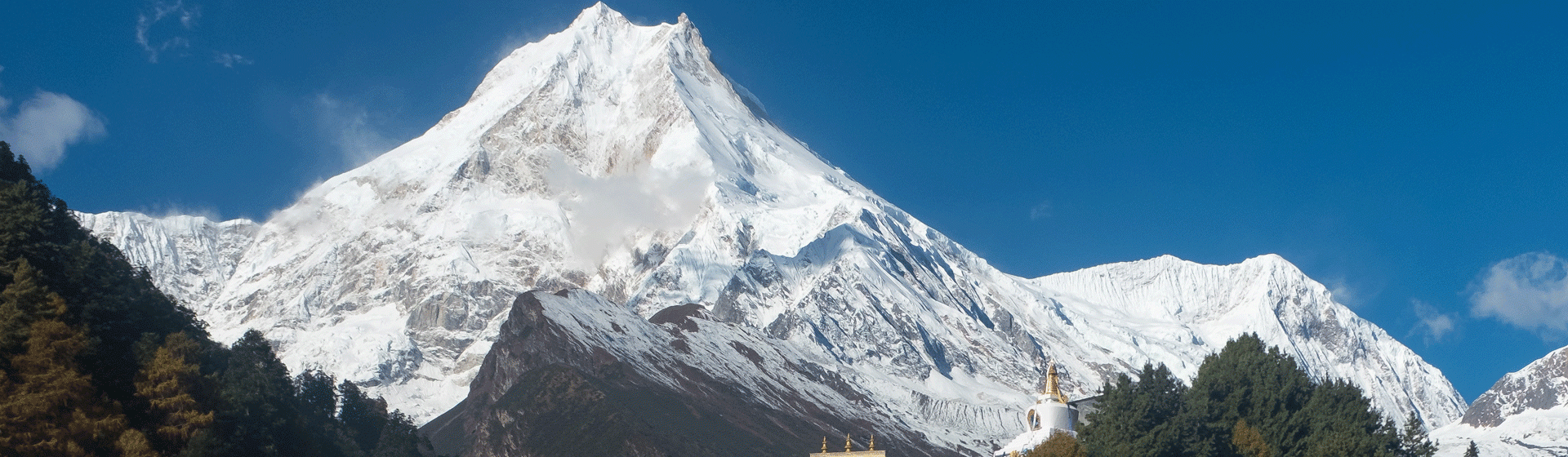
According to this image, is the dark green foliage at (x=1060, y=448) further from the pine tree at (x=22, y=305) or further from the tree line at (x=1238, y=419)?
the pine tree at (x=22, y=305)

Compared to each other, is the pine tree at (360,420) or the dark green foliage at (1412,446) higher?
the pine tree at (360,420)

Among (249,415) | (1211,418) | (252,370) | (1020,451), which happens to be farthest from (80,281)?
(1211,418)

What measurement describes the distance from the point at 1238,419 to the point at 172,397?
57734 millimetres

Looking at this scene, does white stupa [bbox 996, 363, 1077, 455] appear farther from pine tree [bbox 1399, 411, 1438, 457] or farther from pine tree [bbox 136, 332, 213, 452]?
pine tree [bbox 136, 332, 213, 452]

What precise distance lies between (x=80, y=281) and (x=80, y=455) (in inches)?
479

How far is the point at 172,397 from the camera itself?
277 ft

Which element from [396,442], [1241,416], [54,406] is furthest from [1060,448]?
[396,442]

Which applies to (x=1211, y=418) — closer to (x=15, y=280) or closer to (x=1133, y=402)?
(x=1133, y=402)

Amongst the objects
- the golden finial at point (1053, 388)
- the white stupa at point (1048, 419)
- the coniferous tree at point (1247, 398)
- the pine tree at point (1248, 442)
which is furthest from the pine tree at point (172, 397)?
the pine tree at point (1248, 442)

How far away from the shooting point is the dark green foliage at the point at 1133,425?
313 feet

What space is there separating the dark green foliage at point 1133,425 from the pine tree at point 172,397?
4460 centimetres

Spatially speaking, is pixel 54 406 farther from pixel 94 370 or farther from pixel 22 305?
pixel 22 305

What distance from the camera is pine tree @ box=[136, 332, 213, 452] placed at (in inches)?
3280

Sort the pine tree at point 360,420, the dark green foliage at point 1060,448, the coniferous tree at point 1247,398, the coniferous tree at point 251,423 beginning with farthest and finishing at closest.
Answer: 1. the pine tree at point 360,420
2. the coniferous tree at point 1247,398
3. the dark green foliage at point 1060,448
4. the coniferous tree at point 251,423
